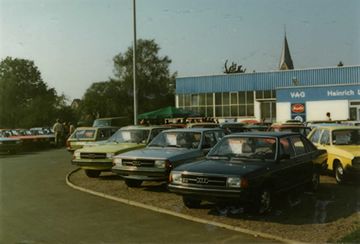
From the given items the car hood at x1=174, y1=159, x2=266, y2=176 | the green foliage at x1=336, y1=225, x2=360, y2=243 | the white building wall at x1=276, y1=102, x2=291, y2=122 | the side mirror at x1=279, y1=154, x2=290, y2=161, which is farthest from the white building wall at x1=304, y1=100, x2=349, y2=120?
the green foliage at x1=336, y1=225, x2=360, y2=243

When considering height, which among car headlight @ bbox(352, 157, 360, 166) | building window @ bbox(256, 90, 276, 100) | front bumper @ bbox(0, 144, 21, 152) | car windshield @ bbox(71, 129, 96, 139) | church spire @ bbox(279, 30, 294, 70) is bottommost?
front bumper @ bbox(0, 144, 21, 152)

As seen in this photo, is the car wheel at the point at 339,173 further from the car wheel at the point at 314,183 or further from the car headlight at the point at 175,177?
the car headlight at the point at 175,177

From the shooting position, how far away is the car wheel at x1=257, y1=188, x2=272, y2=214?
30.0 feet

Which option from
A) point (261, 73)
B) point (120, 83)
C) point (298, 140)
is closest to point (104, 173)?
point (298, 140)

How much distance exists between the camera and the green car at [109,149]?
1476 centimetres

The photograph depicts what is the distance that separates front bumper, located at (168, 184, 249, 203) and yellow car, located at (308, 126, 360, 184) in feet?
13.7

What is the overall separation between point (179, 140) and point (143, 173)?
64.5 inches

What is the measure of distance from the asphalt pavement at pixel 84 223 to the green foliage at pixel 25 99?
4078 cm

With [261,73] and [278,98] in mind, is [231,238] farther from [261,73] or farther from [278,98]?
[261,73]

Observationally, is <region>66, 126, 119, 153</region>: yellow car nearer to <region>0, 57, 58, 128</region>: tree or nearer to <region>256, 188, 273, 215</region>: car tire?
<region>256, 188, 273, 215</region>: car tire

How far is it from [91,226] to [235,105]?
4363cm

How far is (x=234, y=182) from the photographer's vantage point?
8.85 m

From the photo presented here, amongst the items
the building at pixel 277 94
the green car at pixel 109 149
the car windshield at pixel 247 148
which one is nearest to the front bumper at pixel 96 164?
the green car at pixel 109 149

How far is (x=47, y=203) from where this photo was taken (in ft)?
36.6
